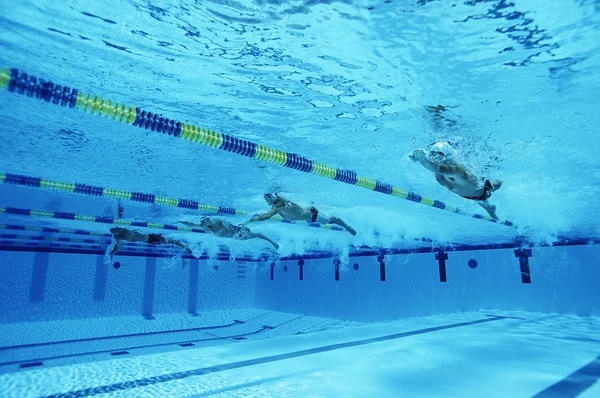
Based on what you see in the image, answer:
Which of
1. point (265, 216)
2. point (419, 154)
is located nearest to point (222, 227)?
point (265, 216)

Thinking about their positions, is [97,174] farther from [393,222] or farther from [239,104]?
[393,222]

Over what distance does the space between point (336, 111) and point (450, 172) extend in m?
2.01

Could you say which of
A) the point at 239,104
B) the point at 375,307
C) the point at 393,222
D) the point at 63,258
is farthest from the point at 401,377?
the point at 63,258

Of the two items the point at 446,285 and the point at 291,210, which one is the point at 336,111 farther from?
the point at 446,285

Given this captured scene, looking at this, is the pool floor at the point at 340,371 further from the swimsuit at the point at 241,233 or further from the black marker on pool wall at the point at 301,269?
the black marker on pool wall at the point at 301,269

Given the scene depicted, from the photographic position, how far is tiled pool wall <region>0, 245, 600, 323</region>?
11570 mm

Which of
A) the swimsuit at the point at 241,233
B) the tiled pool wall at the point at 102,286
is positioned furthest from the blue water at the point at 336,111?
the tiled pool wall at the point at 102,286

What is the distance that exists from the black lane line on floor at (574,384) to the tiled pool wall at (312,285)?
9.32 meters

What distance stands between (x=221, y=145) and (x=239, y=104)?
0.79 metres

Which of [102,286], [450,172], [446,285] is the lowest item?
[102,286]

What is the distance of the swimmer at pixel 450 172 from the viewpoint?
532 centimetres

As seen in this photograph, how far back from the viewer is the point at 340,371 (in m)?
3.46

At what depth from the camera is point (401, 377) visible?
3.33 metres

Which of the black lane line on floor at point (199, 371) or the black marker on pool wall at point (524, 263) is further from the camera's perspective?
the black marker on pool wall at point (524, 263)
